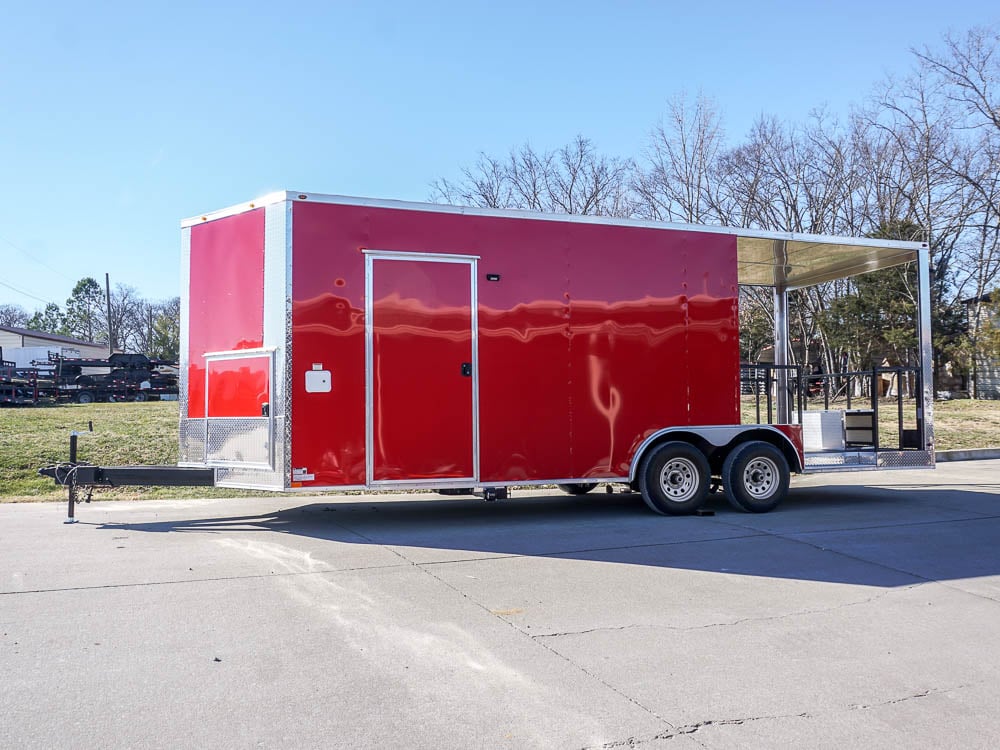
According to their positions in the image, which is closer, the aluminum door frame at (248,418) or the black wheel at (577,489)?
the aluminum door frame at (248,418)

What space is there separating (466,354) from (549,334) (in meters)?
0.99

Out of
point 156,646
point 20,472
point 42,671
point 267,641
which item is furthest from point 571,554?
point 20,472

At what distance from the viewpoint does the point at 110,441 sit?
47.6ft

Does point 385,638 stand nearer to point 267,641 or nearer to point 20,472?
point 267,641

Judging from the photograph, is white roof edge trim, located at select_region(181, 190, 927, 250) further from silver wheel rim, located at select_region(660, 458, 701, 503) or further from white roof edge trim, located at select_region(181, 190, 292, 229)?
silver wheel rim, located at select_region(660, 458, 701, 503)

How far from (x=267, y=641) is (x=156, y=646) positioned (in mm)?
623

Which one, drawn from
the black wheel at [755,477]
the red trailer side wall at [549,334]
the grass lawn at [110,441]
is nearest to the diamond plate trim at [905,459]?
the grass lawn at [110,441]

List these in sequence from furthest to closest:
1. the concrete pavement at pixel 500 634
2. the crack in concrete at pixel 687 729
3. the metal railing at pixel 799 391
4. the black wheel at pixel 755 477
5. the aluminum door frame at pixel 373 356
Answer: the metal railing at pixel 799 391
the black wheel at pixel 755 477
the aluminum door frame at pixel 373 356
the concrete pavement at pixel 500 634
the crack in concrete at pixel 687 729

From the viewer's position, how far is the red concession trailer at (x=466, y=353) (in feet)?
26.5

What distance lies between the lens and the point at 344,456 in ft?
26.5

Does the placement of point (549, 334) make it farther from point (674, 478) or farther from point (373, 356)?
point (674, 478)

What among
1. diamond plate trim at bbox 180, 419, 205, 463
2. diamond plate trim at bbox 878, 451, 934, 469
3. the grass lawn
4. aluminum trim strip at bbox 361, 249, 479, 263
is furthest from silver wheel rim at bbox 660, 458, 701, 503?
diamond plate trim at bbox 180, 419, 205, 463

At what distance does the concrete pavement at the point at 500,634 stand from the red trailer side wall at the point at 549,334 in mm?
902

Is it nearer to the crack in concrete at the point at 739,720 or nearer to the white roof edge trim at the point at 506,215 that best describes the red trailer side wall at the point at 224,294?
the white roof edge trim at the point at 506,215
